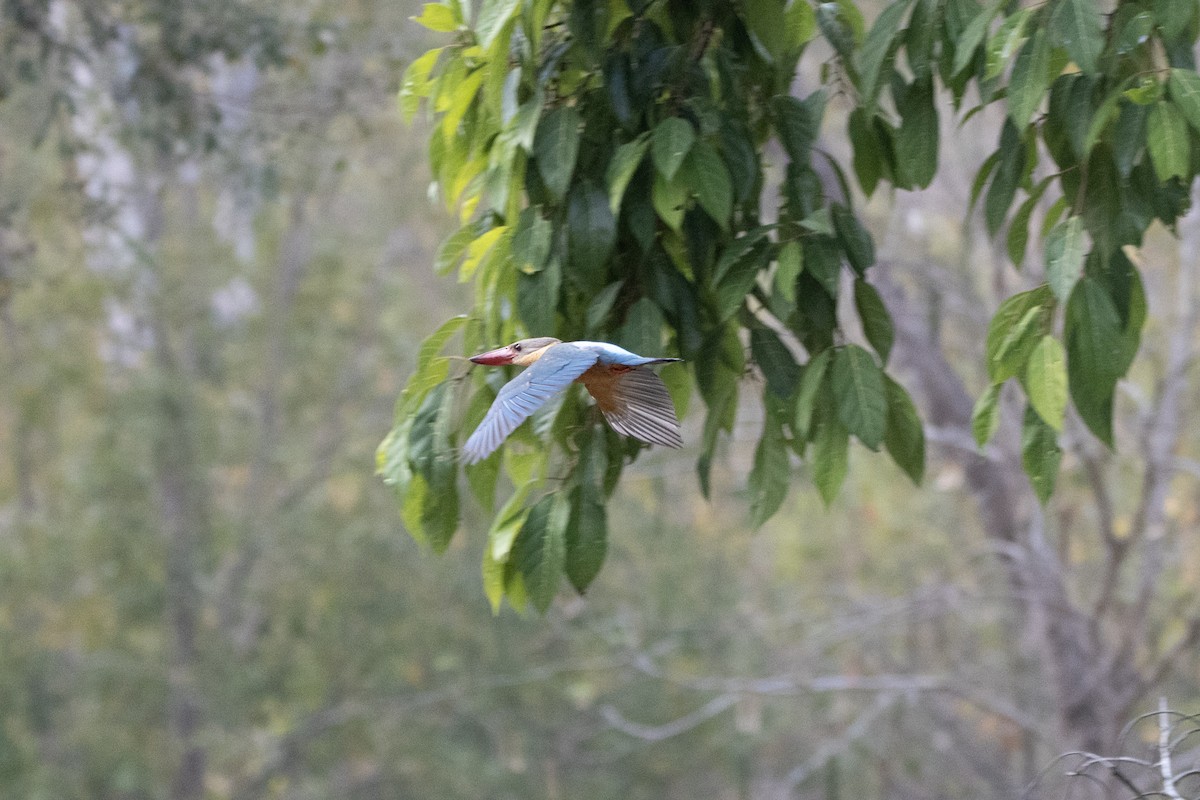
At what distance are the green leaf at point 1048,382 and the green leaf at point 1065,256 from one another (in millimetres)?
70

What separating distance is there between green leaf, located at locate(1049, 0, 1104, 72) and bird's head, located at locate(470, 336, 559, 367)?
2.21ft

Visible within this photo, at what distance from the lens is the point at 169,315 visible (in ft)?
26.7

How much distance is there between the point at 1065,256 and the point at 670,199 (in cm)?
46

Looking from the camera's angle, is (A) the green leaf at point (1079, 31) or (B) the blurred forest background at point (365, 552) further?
(B) the blurred forest background at point (365, 552)

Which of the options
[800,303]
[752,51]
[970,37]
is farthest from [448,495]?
[970,37]

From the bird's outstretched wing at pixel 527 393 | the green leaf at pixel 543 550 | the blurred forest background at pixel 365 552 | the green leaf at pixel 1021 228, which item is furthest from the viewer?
the blurred forest background at pixel 365 552

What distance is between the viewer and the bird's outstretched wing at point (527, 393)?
1385mm

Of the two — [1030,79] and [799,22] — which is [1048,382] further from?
[799,22]

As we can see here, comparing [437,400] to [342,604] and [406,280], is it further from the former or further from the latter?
[406,280]

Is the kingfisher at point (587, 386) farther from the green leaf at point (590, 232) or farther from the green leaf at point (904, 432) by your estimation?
the green leaf at point (904, 432)

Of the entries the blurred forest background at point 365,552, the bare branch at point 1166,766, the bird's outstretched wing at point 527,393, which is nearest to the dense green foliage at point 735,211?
the bird's outstretched wing at point 527,393

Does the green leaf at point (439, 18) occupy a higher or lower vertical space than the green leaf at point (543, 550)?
higher

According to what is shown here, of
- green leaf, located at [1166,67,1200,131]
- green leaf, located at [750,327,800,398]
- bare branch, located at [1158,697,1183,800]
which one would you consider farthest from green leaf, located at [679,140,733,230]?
bare branch, located at [1158,697,1183,800]

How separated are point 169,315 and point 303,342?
52.3 inches
